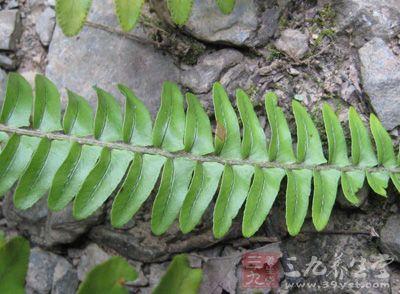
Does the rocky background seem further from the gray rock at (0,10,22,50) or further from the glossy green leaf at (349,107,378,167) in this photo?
the glossy green leaf at (349,107,378,167)

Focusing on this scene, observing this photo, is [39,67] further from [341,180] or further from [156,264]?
[341,180]

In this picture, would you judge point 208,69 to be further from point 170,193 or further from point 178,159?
point 170,193

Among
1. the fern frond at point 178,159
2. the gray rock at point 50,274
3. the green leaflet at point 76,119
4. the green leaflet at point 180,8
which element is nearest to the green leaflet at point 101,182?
the fern frond at point 178,159

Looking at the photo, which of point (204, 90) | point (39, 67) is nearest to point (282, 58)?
point (204, 90)

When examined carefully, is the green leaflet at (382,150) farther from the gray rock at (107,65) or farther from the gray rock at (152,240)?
the gray rock at (107,65)

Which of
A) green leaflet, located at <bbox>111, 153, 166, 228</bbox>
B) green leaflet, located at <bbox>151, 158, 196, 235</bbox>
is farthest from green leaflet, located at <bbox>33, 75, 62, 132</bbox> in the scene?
green leaflet, located at <bbox>151, 158, 196, 235</bbox>

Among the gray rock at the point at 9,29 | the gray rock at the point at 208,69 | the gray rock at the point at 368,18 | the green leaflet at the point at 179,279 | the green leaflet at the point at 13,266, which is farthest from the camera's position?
the gray rock at the point at 9,29
